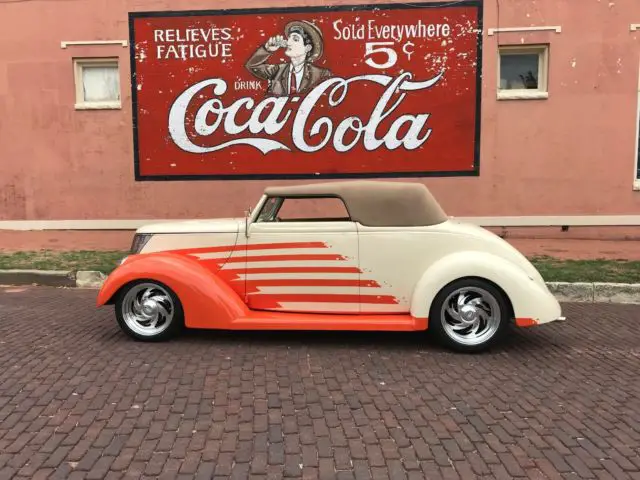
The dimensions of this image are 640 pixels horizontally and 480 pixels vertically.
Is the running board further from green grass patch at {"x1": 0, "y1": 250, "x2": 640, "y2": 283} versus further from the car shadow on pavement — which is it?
green grass patch at {"x1": 0, "y1": 250, "x2": 640, "y2": 283}

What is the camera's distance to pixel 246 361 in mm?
4656

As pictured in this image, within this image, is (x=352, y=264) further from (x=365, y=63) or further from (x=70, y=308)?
(x=365, y=63)

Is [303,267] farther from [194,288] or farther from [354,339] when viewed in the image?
[194,288]

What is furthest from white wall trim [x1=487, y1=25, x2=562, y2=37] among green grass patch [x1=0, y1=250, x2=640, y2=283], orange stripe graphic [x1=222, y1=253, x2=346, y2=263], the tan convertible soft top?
orange stripe graphic [x1=222, y1=253, x2=346, y2=263]

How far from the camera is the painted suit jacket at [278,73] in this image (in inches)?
422

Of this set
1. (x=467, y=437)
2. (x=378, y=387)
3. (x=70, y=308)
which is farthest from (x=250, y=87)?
(x=467, y=437)

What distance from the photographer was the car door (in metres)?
5.06

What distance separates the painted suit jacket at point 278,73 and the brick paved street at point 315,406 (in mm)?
6547

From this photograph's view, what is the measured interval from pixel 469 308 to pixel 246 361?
6.74 ft

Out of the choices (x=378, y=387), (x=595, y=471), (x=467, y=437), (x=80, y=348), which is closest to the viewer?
(x=595, y=471)

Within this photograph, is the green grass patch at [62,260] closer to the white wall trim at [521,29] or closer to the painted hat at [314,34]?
the painted hat at [314,34]

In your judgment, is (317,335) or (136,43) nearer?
(317,335)

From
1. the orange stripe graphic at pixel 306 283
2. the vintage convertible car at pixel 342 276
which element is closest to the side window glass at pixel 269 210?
the vintage convertible car at pixel 342 276

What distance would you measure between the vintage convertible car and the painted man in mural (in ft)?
19.8
